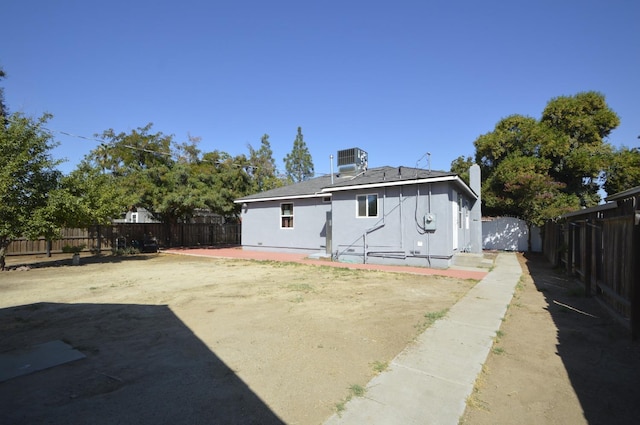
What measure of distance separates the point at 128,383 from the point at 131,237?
21131mm

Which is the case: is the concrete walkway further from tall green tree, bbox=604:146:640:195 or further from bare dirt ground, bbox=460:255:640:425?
tall green tree, bbox=604:146:640:195

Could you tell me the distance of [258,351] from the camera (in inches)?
179

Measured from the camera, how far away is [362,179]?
1542cm

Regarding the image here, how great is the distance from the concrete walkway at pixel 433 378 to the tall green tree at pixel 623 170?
1869 cm

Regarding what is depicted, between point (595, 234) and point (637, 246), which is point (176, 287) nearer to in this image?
point (637, 246)

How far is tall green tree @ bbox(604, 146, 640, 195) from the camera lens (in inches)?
722

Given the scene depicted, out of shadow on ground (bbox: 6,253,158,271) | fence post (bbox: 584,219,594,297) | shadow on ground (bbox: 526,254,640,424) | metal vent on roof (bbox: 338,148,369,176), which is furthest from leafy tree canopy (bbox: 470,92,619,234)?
shadow on ground (bbox: 6,253,158,271)

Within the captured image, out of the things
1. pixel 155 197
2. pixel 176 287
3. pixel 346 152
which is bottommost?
pixel 176 287

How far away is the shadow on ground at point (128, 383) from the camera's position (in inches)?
117

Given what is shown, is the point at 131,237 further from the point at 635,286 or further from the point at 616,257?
the point at 635,286

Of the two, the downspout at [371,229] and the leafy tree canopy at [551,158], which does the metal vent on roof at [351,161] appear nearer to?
the downspout at [371,229]

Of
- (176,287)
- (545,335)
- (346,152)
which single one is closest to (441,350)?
(545,335)

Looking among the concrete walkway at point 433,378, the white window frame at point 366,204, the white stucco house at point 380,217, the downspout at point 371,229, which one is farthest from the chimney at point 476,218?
the concrete walkway at point 433,378

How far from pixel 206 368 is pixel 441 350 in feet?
10.2
